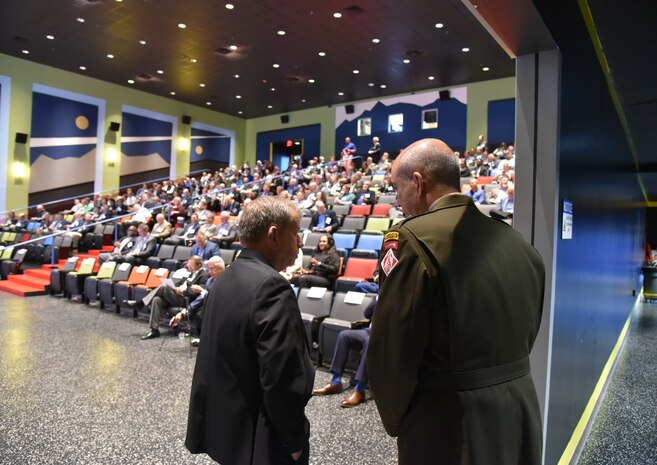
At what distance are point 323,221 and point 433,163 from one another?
6997mm

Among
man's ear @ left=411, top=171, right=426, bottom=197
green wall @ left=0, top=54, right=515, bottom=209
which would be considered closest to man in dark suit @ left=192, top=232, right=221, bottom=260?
man's ear @ left=411, top=171, right=426, bottom=197

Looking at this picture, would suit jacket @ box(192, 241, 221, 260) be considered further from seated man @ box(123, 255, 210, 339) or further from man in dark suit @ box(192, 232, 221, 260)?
seated man @ box(123, 255, 210, 339)

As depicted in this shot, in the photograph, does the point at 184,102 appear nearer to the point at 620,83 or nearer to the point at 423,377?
the point at 620,83

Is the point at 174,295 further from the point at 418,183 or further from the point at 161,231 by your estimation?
the point at 418,183

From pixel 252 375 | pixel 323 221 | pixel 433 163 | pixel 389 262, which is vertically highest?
pixel 323 221

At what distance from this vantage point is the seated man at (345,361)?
3480 millimetres

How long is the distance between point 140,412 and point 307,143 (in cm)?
1702

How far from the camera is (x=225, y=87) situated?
16078 millimetres

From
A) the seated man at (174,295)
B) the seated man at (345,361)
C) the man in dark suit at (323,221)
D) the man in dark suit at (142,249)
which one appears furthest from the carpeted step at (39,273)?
the seated man at (345,361)

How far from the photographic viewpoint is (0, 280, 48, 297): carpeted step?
8.21 meters

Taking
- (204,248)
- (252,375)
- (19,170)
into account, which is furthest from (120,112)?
(252,375)

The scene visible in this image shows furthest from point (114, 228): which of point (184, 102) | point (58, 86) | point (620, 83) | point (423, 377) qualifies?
point (423, 377)

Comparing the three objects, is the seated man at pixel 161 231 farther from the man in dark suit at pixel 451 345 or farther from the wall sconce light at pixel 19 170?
the man in dark suit at pixel 451 345

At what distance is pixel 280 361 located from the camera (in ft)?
3.95
